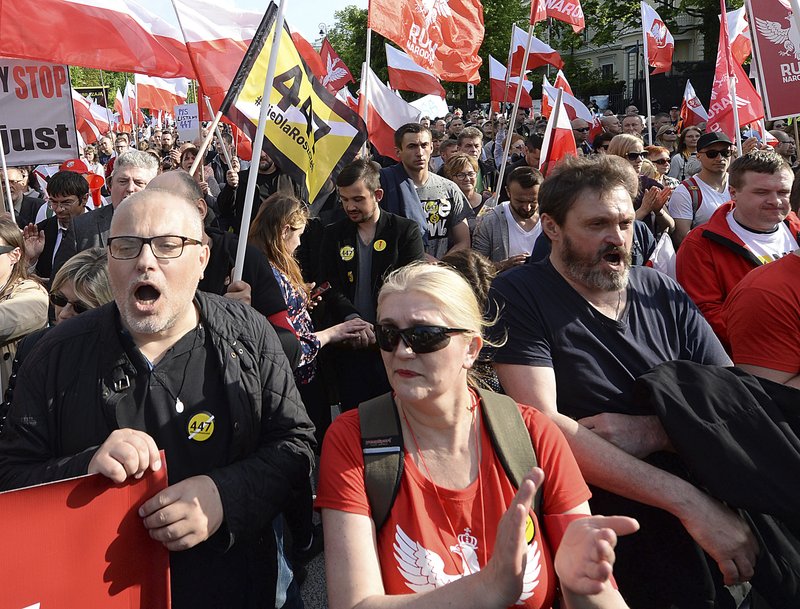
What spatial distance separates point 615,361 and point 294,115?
2.49 metres

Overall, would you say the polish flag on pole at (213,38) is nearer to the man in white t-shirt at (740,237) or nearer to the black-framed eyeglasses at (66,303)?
the black-framed eyeglasses at (66,303)

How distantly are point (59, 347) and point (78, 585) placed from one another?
0.66 metres

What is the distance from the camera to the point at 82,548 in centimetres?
187

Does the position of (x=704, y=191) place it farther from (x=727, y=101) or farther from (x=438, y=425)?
(x=438, y=425)

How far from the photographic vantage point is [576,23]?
30.6 feet

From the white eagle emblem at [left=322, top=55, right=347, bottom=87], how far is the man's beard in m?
11.7

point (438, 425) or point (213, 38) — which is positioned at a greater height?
point (213, 38)

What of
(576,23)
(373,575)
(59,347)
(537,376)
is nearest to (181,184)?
(59,347)

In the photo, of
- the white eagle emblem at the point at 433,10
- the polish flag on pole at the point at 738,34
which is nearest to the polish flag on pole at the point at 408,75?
the white eagle emblem at the point at 433,10

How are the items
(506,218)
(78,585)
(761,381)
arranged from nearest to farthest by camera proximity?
(78,585) < (761,381) < (506,218)

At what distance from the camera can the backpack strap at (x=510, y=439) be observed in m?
2.07

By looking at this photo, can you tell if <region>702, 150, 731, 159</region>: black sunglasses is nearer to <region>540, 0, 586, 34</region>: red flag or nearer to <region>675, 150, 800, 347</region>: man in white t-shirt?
<region>675, 150, 800, 347</region>: man in white t-shirt

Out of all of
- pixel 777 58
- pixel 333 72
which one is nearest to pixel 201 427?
pixel 777 58

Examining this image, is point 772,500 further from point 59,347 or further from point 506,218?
point 506,218
